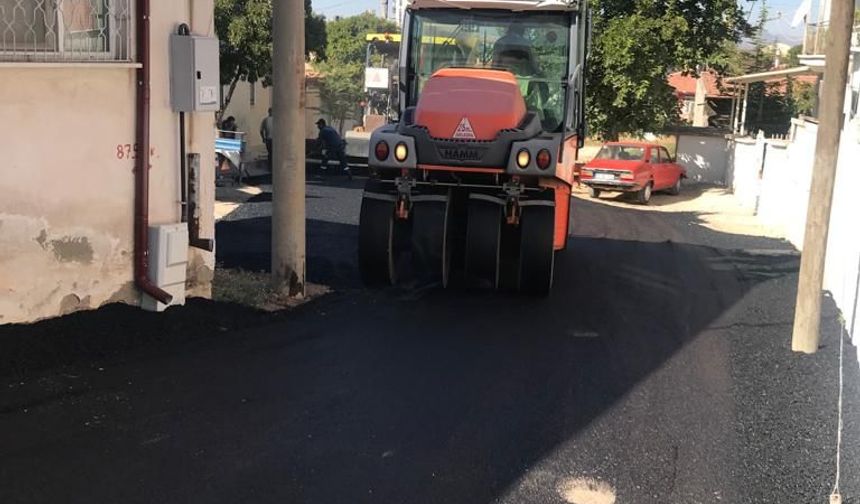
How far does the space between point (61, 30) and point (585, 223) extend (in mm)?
12391

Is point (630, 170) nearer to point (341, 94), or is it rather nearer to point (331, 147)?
point (331, 147)

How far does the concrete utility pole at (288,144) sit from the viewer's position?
8.35 meters

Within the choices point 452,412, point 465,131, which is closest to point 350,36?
point 465,131

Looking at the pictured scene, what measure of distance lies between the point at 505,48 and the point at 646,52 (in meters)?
15.6

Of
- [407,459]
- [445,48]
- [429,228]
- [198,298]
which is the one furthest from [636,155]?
[407,459]

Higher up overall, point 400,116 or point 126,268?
point 400,116

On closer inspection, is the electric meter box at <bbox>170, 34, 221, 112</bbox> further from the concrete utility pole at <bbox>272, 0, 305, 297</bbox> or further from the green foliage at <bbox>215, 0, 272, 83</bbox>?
the green foliage at <bbox>215, 0, 272, 83</bbox>

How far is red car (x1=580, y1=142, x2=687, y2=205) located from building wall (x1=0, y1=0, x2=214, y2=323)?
17.9 m

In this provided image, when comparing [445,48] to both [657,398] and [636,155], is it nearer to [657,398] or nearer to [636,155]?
[657,398]

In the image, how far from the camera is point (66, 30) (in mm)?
6477

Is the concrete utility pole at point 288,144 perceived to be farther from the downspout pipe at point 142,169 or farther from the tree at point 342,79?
the tree at point 342,79

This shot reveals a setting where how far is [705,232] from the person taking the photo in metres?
17.1

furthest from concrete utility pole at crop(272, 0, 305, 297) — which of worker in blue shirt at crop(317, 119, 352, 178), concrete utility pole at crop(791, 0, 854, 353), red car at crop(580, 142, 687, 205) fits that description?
red car at crop(580, 142, 687, 205)

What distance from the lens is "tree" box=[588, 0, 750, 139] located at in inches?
968
